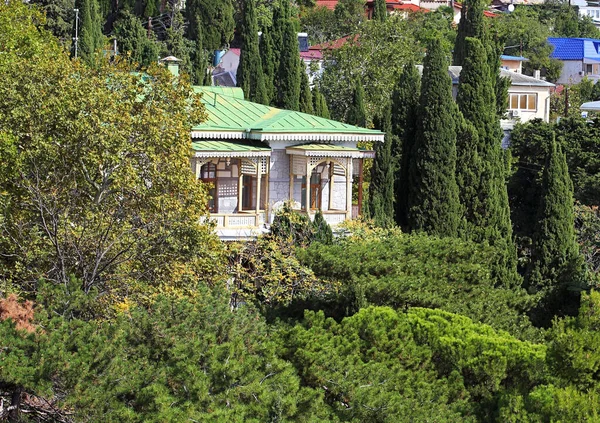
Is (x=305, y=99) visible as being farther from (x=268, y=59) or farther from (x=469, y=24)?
(x=469, y=24)

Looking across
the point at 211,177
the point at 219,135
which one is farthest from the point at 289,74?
the point at 219,135

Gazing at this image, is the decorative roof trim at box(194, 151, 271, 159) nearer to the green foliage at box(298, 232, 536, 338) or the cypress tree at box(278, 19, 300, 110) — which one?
the green foliage at box(298, 232, 536, 338)

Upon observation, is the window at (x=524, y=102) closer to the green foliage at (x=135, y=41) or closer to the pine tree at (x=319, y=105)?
the pine tree at (x=319, y=105)

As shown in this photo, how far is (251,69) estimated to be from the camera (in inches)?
1977

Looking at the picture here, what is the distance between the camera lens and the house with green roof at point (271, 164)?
31.8 m

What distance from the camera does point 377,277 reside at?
81.9 ft

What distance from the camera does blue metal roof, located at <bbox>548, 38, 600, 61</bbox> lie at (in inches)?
3772

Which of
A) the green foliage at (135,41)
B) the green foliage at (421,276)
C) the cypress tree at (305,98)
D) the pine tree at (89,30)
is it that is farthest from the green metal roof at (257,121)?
the green foliage at (135,41)

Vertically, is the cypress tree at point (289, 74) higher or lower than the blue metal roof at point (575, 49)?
lower

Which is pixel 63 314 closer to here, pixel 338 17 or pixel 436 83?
pixel 436 83

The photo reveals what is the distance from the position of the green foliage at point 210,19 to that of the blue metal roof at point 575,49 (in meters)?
32.9

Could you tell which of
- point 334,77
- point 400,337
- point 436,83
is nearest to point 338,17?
point 334,77

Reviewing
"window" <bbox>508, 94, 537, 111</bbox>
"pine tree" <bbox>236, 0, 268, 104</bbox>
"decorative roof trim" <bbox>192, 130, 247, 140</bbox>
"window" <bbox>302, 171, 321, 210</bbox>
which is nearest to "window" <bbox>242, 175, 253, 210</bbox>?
"decorative roof trim" <bbox>192, 130, 247, 140</bbox>

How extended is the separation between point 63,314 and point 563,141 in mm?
28278
